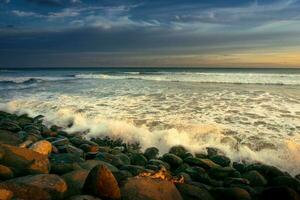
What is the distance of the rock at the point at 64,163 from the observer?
15.3 feet

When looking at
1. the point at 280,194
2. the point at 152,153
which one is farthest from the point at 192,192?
the point at 152,153

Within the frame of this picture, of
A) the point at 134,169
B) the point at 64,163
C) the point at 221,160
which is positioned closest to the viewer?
the point at 64,163

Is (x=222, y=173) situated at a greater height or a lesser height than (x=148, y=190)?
lesser

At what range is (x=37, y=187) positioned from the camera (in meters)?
3.73

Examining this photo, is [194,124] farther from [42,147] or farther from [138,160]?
[42,147]

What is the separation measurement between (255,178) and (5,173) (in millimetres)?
3608

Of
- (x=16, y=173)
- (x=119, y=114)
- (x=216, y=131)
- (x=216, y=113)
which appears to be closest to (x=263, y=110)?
(x=216, y=113)

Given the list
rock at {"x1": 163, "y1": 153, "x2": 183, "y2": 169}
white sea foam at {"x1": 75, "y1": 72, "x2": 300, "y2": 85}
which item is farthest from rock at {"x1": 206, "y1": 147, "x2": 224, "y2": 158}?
white sea foam at {"x1": 75, "y1": 72, "x2": 300, "y2": 85}

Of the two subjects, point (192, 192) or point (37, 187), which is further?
point (192, 192)

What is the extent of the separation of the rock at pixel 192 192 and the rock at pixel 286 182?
143 cm

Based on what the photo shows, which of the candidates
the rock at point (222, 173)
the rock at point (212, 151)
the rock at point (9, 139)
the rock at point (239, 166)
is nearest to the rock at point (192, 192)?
the rock at point (222, 173)

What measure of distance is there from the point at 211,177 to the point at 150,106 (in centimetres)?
739

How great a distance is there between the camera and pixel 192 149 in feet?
24.3

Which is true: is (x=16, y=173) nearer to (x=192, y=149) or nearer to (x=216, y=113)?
(x=192, y=149)
